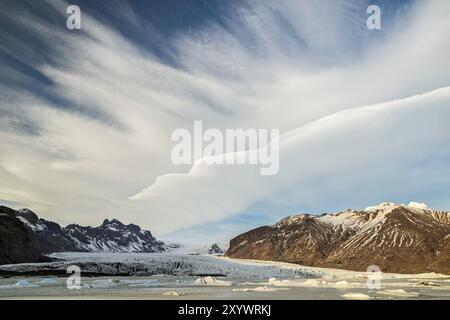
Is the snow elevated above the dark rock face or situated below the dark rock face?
below

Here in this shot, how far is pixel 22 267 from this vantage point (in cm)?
8106

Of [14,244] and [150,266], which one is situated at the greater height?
[14,244]

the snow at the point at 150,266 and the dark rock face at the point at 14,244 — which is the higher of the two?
the dark rock face at the point at 14,244

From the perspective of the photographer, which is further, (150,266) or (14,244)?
Answer: (14,244)

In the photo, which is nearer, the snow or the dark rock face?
the snow

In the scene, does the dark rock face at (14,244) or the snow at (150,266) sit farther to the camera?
the dark rock face at (14,244)
